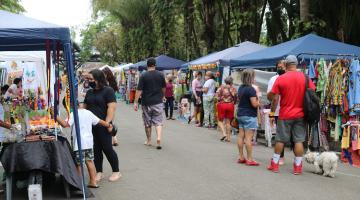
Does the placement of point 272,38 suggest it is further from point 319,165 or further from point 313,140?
point 319,165

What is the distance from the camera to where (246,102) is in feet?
30.5

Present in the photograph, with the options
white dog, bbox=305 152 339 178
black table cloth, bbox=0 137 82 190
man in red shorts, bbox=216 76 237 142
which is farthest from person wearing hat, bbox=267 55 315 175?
man in red shorts, bbox=216 76 237 142

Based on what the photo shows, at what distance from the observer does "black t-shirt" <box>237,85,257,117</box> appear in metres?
9.18

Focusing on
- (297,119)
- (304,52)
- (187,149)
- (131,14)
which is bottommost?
(187,149)

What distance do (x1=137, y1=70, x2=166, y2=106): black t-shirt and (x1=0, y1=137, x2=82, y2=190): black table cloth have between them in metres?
4.75

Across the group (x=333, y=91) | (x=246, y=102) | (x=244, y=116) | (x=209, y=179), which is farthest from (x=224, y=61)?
(x=209, y=179)

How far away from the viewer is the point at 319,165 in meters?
8.67

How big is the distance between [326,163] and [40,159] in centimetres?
469

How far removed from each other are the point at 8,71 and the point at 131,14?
80.4 ft

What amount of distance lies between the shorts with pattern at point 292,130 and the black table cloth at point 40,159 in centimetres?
355

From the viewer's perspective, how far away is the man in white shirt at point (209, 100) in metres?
16.4

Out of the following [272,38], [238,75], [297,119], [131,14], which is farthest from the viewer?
[131,14]

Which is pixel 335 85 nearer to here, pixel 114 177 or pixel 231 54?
pixel 114 177

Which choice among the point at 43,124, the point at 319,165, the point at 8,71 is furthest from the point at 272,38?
the point at 43,124
